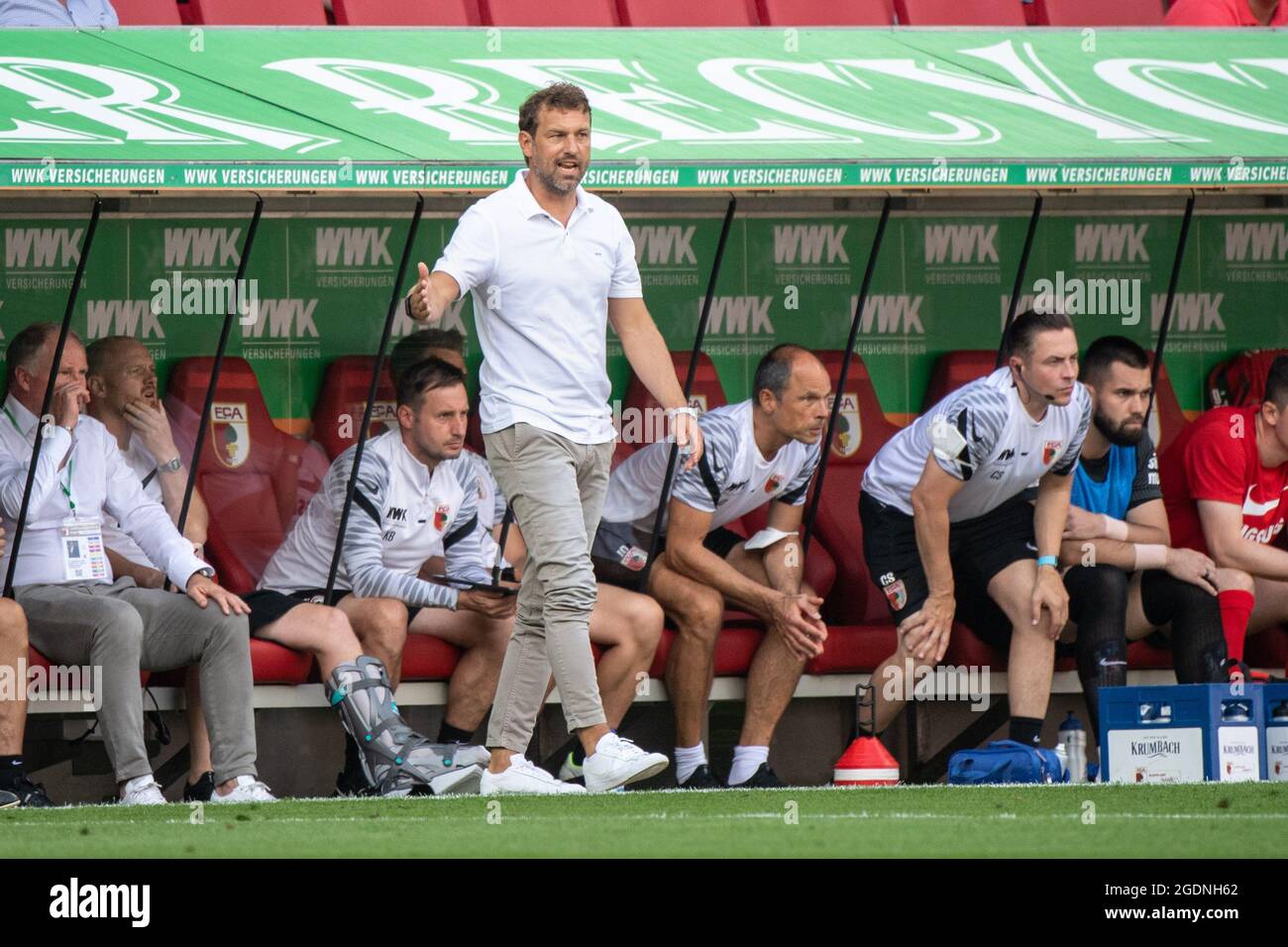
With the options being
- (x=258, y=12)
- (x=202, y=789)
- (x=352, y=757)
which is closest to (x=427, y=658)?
(x=352, y=757)

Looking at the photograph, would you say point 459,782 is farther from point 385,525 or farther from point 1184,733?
point 1184,733

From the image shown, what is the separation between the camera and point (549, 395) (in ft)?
18.4

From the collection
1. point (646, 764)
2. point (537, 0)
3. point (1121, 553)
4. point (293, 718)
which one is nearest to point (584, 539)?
point (646, 764)

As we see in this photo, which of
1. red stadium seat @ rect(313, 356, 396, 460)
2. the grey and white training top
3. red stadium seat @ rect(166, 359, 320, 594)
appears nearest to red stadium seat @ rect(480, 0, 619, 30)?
red stadium seat @ rect(313, 356, 396, 460)

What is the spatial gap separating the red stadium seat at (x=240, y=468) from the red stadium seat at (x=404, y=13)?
4.40 ft

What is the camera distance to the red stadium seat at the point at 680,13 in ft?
27.7

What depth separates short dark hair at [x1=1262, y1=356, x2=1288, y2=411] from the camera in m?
7.30

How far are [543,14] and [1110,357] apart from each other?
2.53m

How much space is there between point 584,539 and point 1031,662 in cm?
191

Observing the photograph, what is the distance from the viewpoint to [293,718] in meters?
6.98

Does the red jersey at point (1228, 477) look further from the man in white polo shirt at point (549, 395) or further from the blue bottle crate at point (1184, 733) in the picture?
the man in white polo shirt at point (549, 395)

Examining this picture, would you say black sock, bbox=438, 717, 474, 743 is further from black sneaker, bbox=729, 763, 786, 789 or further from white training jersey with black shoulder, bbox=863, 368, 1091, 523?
white training jersey with black shoulder, bbox=863, 368, 1091, 523

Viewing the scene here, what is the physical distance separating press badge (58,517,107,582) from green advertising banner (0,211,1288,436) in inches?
44.5

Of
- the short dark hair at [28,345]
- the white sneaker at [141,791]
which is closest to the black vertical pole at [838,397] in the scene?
the white sneaker at [141,791]
